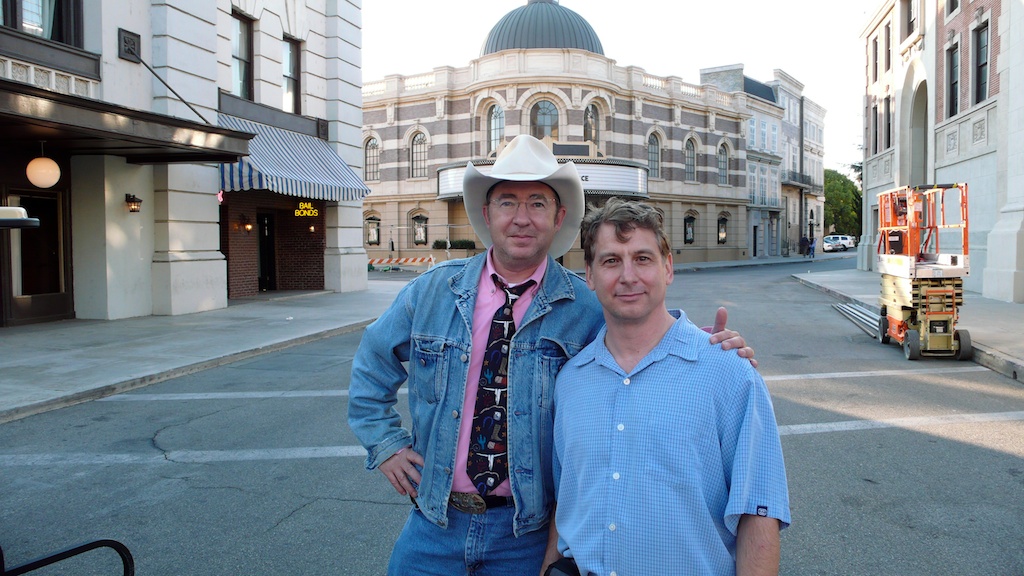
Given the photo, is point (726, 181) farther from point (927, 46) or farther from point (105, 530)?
point (105, 530)

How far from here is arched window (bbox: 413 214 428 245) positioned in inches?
1628

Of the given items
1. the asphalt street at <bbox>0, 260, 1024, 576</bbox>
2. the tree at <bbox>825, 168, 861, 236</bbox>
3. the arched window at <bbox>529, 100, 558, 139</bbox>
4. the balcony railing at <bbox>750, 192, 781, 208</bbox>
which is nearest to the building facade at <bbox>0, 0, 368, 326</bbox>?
the asphalt street at <bbox>0, 260, 1024, 576</bbox>

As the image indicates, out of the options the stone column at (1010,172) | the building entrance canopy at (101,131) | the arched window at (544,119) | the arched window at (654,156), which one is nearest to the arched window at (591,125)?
the arched window at (544,119)

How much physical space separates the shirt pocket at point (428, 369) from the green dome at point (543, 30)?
130ft

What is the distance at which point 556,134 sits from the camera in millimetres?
37781

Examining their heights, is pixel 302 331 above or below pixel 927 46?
below

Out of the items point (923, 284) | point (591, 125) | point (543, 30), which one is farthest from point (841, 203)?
point (923, 284)

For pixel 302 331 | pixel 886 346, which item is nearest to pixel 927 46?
pixel 886 346

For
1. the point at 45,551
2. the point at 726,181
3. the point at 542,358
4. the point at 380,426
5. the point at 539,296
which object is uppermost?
the point at 726,181

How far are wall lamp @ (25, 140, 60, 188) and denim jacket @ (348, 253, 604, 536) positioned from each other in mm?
13131

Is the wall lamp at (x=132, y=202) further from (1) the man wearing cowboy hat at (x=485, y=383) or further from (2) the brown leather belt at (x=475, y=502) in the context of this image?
(2) the brown leather belt at (x=475, y=502)

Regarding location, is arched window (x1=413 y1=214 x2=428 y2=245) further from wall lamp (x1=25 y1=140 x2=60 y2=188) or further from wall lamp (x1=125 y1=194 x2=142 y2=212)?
wall lamp (x1=25 y1=140 x2=60 y2=188)

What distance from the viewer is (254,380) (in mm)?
9148

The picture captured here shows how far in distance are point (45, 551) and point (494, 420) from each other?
329cm
